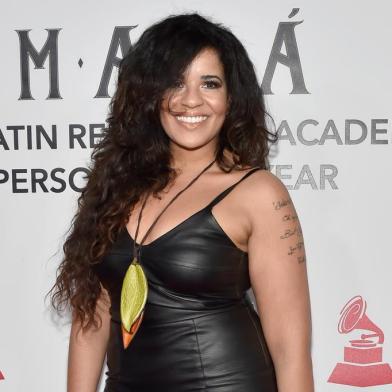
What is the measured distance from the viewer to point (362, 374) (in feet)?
6.22

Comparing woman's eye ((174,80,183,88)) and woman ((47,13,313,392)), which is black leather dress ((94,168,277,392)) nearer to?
woman ((47,13,313,392))

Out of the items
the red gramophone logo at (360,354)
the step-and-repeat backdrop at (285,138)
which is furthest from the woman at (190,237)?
the red gramophone logo at (360,354)

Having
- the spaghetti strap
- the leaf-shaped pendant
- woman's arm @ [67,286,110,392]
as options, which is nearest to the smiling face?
the spaghetti strap

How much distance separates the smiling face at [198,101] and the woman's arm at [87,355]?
443mm

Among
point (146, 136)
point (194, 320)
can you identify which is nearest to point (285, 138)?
point (146, 136)

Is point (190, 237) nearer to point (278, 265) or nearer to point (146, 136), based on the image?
point (278, 265)

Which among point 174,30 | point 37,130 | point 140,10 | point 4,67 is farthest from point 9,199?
point 174,30

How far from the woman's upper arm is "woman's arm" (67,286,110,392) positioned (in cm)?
40

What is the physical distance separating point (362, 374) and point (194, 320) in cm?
85

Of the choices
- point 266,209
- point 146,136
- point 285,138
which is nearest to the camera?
point 266,209

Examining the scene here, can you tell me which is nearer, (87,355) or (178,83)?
(178,83)

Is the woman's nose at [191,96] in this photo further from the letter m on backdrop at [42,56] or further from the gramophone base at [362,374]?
the gramophone base at [362,374]

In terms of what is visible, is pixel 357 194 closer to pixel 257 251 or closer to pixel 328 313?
pixel 328 313

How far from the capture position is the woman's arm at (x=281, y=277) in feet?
4.06
